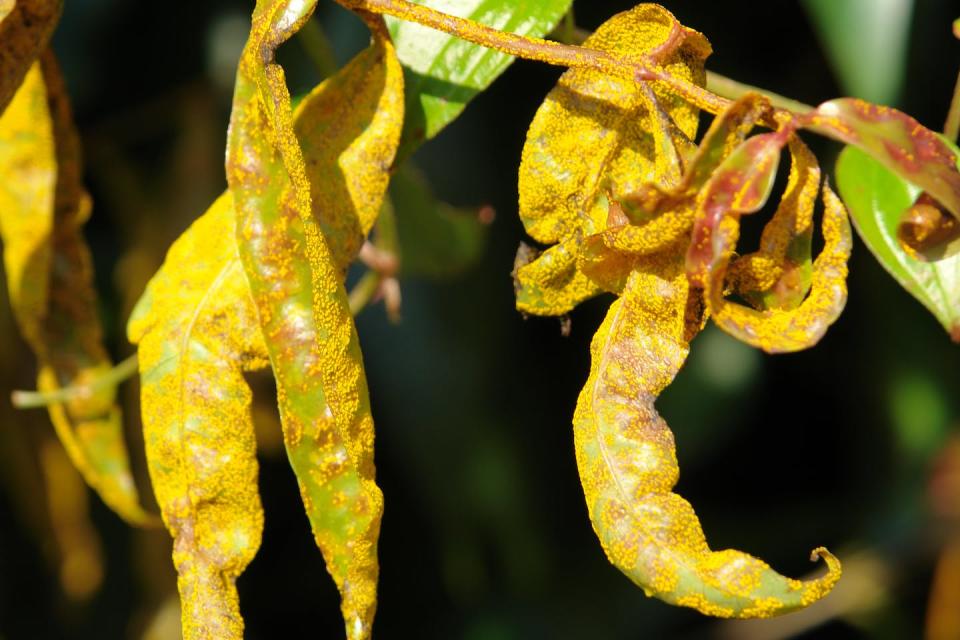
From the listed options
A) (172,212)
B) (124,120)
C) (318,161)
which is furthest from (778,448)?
(318,161)

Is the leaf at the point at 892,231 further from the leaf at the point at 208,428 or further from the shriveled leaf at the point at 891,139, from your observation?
the leaf at the point at 208,428

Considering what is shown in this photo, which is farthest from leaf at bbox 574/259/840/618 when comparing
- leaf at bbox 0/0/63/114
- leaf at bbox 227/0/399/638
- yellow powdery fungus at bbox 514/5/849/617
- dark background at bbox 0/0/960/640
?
dark background at bbox 0/0/960/640

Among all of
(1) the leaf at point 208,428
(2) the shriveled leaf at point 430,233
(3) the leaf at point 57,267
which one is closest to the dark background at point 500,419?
(2) the shriveled leaf at point 430,233

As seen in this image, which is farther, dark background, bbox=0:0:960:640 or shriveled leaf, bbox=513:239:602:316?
dark background, bbox=0:0:960:640

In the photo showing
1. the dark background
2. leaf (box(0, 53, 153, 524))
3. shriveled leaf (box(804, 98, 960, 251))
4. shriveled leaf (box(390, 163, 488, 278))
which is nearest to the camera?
shriveled leaf (box(804, 98, 960, 251))

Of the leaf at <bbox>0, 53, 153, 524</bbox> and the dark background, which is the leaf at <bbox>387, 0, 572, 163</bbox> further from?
the dark background

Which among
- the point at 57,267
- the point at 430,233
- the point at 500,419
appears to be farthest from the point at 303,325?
the point at 500,419

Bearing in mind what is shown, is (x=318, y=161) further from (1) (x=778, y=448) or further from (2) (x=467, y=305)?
(1) (x=778, y=448)
